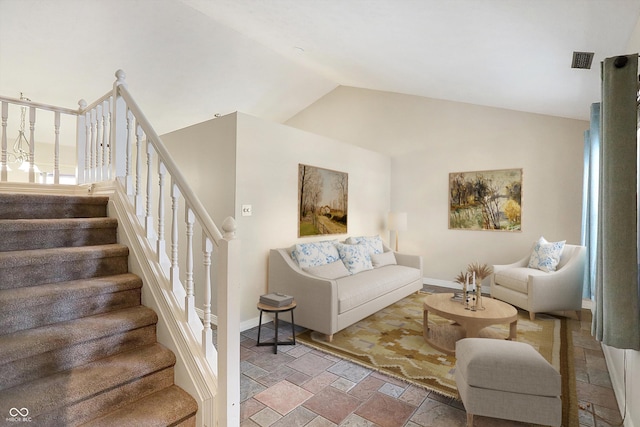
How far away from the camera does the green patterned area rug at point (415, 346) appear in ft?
7.86

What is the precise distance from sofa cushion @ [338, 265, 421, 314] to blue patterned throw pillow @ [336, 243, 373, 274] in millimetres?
94

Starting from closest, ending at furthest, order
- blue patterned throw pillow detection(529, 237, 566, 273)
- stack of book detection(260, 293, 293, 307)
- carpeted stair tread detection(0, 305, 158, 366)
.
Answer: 1. carpeted stair tread detection(0, 305, 158, 366)
2. stack of book detection(260, 293, 293, 307)
3. blue patterned throw pillow detection(529, 237, 566, 273)

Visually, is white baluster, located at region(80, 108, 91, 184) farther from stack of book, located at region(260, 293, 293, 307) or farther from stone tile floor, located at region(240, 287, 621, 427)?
stone tile floor, located at region(240, 287, 621, 427)

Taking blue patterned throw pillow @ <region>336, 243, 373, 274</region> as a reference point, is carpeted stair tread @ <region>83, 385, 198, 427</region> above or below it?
below

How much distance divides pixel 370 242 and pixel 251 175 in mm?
2196

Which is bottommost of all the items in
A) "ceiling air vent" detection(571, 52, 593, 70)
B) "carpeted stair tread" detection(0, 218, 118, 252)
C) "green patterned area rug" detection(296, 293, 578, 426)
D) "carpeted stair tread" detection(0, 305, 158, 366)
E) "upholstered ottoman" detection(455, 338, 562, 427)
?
"green patterned area rug" detection(296, 293, 578, 426)

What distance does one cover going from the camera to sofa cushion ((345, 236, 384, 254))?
465cm

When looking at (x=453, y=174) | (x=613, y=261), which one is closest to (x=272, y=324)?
(x=613, y=261)

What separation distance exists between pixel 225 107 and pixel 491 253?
5.24m

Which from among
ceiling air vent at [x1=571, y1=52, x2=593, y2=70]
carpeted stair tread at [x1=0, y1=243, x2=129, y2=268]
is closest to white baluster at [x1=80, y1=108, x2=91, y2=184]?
carpeted stair tread at [x1=0, y1=243, x2=129, y2=268]

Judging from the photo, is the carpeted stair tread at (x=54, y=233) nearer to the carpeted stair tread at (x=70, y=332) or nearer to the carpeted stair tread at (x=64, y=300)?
the carpeted stair tread at (x=64, y=300)

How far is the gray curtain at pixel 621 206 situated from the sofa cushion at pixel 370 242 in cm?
313

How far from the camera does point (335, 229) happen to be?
4785mm

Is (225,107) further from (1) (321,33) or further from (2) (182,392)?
(2) (182,392)
